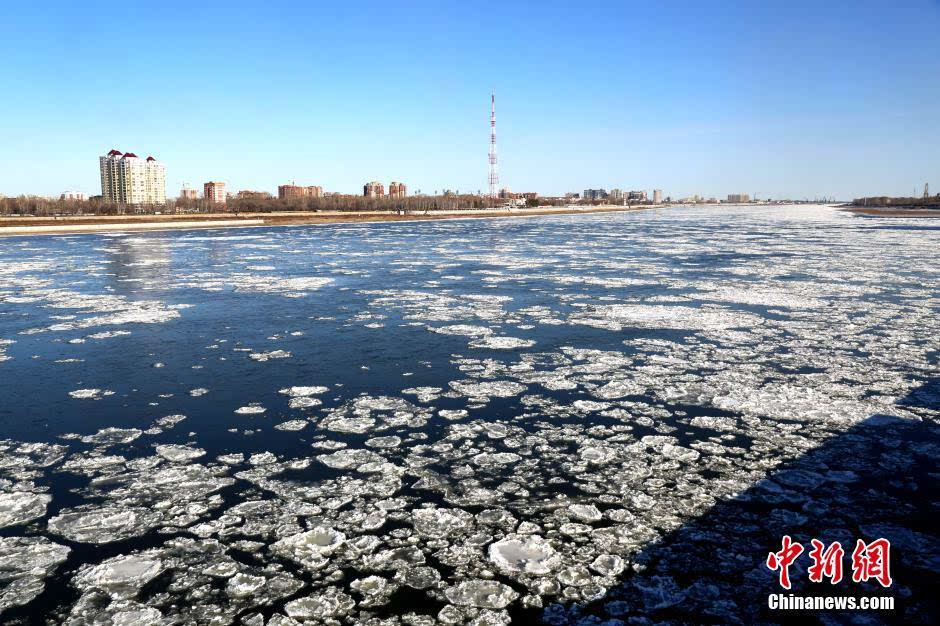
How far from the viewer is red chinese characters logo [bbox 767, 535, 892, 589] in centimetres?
406

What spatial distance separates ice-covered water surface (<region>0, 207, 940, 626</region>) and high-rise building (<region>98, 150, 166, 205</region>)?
147 meters

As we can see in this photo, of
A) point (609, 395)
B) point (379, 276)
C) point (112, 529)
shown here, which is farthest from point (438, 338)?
point (379, 276)

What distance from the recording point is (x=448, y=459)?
582 cm

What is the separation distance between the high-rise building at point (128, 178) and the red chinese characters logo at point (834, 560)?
154m

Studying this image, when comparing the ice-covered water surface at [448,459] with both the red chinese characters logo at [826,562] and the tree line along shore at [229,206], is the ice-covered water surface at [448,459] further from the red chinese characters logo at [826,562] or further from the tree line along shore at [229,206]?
the tree line along shore at [229,206]

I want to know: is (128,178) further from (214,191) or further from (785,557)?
(785,557)

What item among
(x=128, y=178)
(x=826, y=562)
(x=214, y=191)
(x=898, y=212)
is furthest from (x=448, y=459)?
(x=214, y=191)

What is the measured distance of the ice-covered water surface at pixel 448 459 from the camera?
155 inches

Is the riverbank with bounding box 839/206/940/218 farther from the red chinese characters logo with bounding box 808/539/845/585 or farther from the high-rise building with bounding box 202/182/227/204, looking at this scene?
the high-rise building with bounding box 202/182/227/204

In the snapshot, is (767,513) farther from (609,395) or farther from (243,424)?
(243,424)

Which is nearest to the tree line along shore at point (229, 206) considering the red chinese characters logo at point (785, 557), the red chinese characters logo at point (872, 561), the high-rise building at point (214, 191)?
the high-rise building at point (214, 191)

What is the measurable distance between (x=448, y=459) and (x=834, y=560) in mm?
3072

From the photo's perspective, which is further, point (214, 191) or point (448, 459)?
point (214, 191)

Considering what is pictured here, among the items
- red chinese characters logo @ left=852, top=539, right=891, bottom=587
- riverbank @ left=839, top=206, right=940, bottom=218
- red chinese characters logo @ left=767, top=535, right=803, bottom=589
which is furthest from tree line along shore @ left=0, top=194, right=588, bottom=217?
red chinese characters logo @ left=852, top=539, right=891, bottom=587
